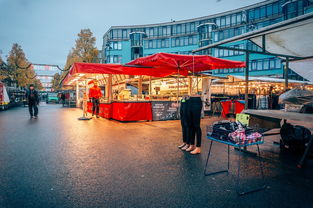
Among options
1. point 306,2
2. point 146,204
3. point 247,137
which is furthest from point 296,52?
point 306,2

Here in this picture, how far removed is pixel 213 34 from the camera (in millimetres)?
45875

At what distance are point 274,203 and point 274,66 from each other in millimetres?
39270

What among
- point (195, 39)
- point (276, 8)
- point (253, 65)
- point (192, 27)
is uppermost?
point (192, 27)

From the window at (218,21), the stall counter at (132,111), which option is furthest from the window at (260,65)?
the stall counter at (132,111)

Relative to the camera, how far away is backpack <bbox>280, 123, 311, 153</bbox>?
4.89 m

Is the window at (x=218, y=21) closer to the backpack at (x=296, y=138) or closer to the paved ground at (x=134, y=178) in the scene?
the paved ground at (x=134, y=178)

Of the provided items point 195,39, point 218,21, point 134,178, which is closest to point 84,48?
point 195,39

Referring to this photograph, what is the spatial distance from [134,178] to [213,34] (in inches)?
1867

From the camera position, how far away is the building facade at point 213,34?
36.2m

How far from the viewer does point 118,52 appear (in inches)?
2172

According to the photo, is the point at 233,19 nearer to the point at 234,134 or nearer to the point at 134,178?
the point at 234,134

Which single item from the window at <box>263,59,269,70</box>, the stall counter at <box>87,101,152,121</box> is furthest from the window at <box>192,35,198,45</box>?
the stall counter at <box>87,101,152,121</box>

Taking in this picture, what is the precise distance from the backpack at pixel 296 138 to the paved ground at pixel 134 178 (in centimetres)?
37

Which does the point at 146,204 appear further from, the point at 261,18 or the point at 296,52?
the point at 261,18
